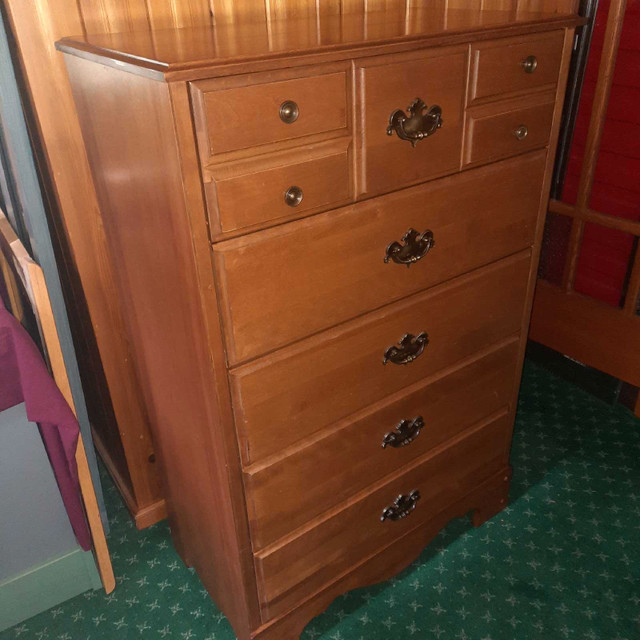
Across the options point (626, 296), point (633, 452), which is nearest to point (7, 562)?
point (633, 452)

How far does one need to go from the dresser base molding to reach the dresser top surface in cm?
127

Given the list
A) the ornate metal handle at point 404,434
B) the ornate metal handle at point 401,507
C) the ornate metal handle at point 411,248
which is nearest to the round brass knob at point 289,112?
the ornate metal handle at point 411,248

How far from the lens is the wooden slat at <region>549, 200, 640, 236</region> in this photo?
2244 mm

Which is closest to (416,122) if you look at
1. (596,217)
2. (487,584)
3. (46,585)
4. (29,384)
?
(29,384)

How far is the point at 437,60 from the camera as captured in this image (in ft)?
3.90

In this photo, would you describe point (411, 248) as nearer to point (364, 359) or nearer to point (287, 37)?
point (364, 359)

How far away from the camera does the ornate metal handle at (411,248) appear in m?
1.31

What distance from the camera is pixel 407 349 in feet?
4.77

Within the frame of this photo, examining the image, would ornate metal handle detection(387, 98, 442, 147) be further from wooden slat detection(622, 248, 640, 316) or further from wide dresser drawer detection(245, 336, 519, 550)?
wooden slat detection(622, 248, 640, 316)

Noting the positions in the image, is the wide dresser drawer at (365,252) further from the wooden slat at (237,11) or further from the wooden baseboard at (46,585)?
the wooden baseboard at (46,585)

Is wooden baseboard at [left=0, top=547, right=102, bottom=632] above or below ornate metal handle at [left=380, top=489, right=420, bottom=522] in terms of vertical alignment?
below

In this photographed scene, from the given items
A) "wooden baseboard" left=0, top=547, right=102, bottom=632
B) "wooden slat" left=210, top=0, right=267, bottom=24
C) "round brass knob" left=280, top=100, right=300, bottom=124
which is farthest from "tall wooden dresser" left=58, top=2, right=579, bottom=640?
"wooden baseboard" left=0, top=547, right=102, bottom=632

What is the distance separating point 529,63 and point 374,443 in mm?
925

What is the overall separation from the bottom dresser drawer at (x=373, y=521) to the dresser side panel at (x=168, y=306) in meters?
0.09
